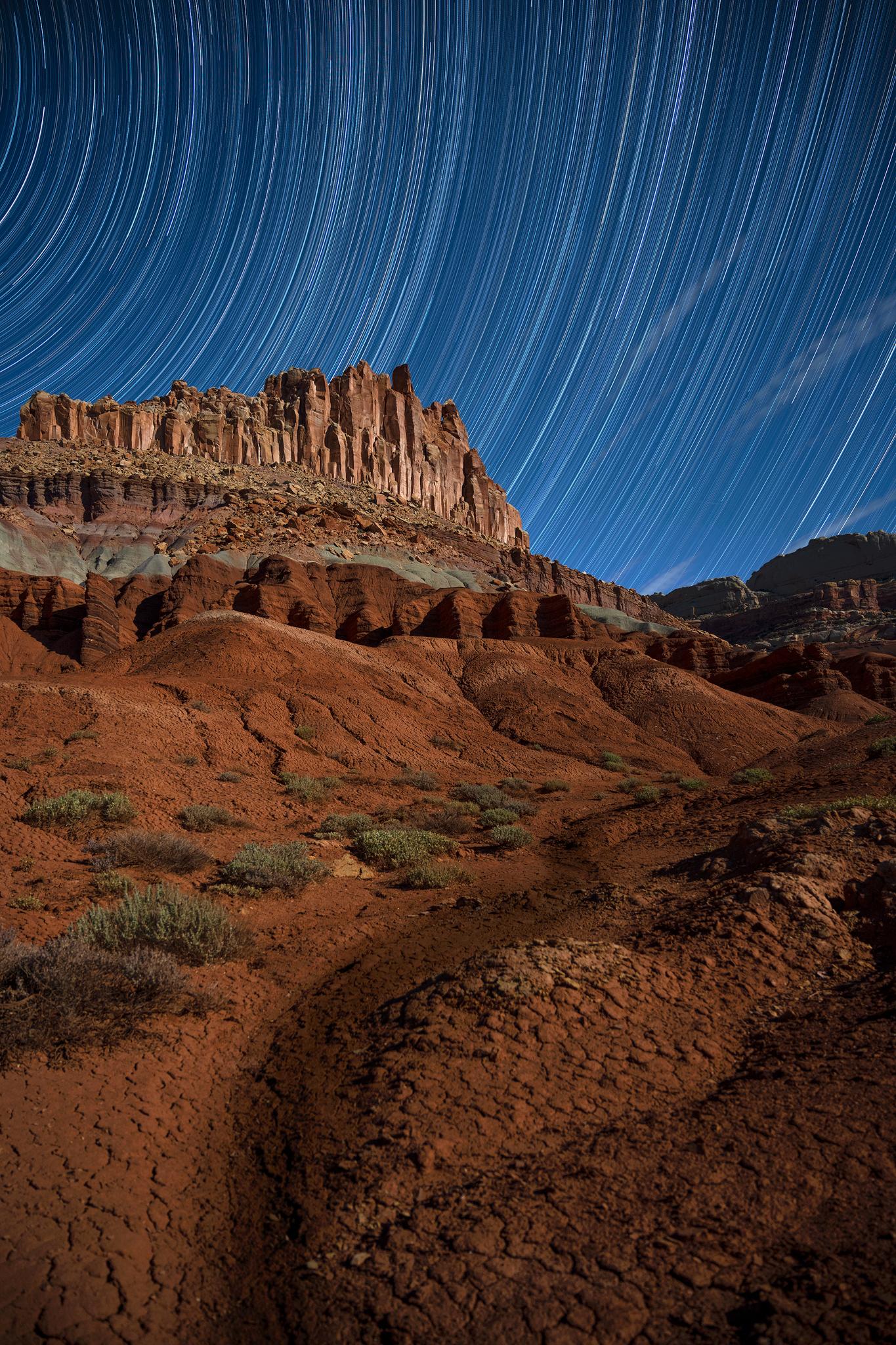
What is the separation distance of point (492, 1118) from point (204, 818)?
963 centimetres

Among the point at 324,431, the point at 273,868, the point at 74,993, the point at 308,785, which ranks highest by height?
the point at 324,431

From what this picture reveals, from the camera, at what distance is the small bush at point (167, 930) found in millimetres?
6516

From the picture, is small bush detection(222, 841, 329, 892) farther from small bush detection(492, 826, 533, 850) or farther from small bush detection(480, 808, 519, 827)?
small bush detection(480, 808, 519, 827)

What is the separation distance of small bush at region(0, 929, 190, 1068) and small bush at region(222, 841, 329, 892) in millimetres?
3447

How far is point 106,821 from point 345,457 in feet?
346

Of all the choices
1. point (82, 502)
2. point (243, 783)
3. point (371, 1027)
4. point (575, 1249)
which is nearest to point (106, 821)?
point (243, 783)

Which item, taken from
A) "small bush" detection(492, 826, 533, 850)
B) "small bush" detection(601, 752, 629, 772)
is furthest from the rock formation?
"small bush" detection(492, 826, 533, 850)

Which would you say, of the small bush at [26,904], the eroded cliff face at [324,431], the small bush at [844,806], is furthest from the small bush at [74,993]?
the eroded cliff face at [324,431]

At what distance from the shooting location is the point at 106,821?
11.4 metres

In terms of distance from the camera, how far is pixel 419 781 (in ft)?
65.0

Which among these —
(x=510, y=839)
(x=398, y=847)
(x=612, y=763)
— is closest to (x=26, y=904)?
(x=398, y=847)

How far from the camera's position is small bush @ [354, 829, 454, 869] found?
11688 mm

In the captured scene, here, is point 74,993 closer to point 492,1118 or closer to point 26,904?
point 26,904

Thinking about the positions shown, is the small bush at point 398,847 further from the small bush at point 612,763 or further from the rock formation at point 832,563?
the rock formation at point 832,563
